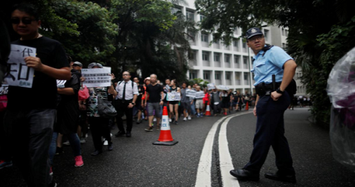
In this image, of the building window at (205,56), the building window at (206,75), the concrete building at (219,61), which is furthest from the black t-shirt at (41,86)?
the building window at (206,75)

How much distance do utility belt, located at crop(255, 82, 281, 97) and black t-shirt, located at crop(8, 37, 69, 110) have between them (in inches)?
83.1

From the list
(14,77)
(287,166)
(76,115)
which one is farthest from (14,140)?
(287,166)

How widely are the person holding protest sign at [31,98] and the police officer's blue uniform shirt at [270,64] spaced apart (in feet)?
7.01

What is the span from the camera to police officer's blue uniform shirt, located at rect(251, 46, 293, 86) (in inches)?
110

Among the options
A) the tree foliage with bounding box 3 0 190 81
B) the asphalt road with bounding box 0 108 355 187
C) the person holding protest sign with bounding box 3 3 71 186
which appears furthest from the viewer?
the tree foliage with bounding box 3 0 190 81

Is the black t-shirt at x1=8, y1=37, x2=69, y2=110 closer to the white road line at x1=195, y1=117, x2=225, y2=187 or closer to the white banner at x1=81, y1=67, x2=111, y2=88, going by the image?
the white road line at x1=195, y1=117, x2=225, y2=187

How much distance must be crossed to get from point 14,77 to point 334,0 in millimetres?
7601

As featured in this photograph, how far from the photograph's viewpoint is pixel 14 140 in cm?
222

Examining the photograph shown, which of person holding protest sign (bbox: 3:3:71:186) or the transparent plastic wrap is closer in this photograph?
the transparent plastic wrap

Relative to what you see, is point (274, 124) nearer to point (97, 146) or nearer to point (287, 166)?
point (287, 166)

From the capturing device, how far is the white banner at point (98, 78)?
15.7 ft

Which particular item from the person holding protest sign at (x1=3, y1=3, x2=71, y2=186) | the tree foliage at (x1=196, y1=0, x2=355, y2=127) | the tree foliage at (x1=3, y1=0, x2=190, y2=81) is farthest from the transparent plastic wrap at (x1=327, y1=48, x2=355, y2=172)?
the tree foliage at (x1=3, y1=0, x2=190, y2=81)

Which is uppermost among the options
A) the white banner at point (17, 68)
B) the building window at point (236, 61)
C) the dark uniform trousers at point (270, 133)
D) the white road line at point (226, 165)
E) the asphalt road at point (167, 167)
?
the building window at point (236, 61)

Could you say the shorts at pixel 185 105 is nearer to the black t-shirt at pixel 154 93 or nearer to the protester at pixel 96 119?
the black t-shirt at pixel 154 93
